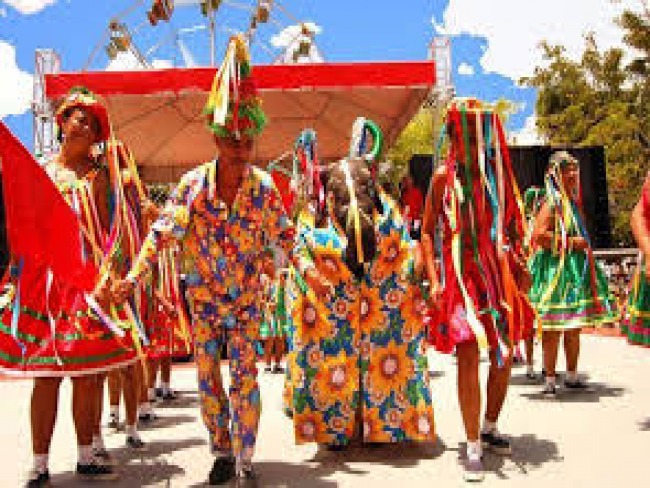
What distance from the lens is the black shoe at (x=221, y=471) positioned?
11.9 feet

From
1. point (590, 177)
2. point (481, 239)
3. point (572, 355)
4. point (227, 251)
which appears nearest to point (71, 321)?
point (227, 251)

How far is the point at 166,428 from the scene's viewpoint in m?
5.31

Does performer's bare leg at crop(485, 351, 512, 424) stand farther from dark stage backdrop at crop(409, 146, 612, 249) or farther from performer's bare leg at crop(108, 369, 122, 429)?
dark stage backdrop at crop(409, 146, 612, 249)

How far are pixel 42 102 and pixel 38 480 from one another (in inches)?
328

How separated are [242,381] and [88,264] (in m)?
1.03

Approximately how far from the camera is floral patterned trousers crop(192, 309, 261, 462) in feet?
11.4

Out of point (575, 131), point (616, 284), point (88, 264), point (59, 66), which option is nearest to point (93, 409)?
point (88, 264)

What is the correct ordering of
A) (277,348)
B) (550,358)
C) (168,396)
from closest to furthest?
(550,358), (168,396), (277,348)

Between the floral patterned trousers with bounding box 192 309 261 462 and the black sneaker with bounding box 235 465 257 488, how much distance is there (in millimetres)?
54

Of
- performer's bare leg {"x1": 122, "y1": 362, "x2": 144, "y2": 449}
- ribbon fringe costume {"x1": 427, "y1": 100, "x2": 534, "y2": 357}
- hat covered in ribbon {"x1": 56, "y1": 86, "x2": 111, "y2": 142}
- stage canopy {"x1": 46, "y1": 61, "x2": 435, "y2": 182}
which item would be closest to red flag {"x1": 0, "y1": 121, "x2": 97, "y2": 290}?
hat covered in ribbon {"x1": 56, "y1": 86, "x2": 111, "y2": 142}

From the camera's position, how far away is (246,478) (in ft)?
11.4

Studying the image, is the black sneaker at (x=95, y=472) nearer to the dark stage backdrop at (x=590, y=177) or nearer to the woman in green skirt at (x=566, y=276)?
the woman in green skirt at (x=566, y=276)

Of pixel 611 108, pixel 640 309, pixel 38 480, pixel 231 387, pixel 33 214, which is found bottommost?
pixel 38 480

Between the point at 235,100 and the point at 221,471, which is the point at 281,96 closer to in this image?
the point at 235,100
